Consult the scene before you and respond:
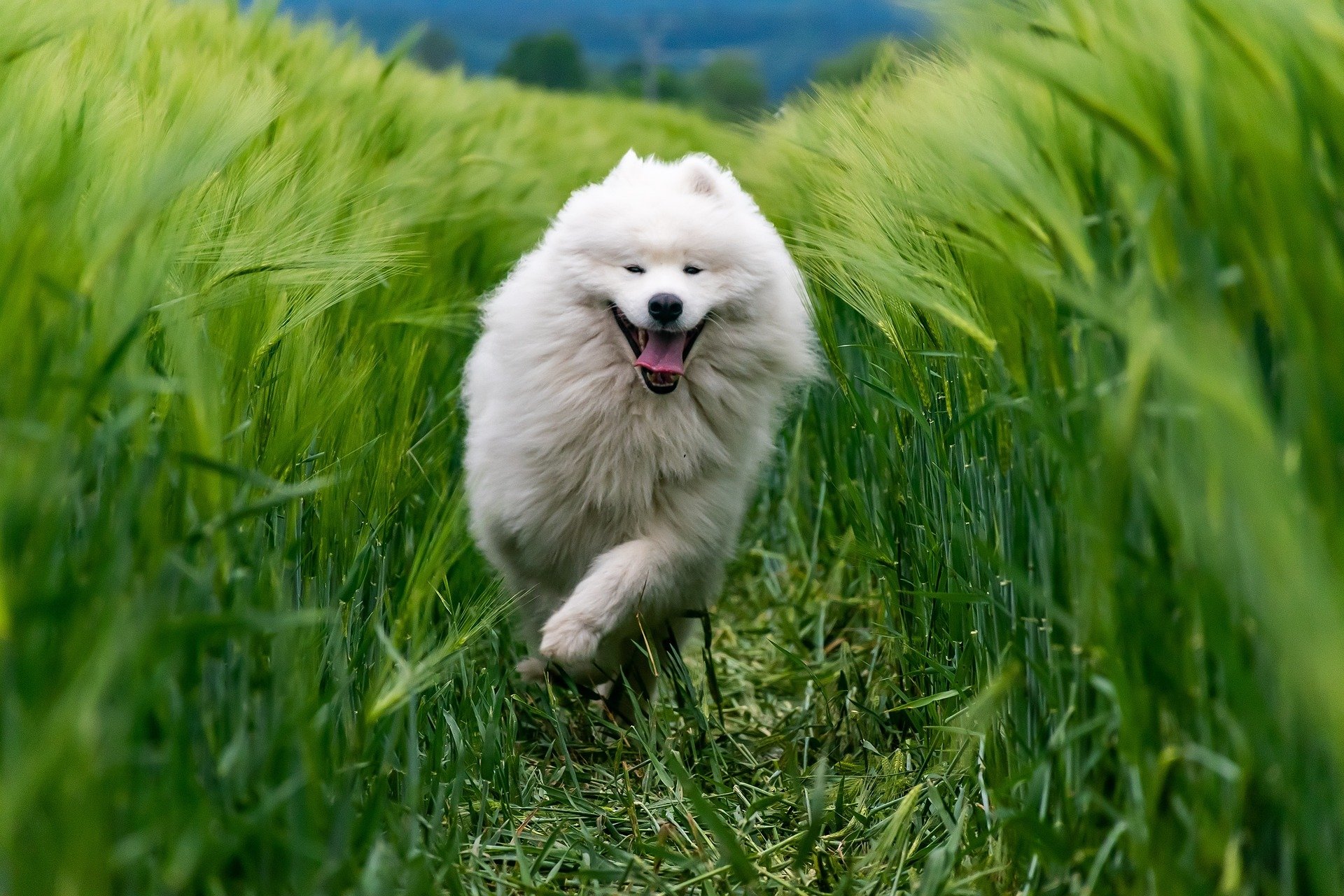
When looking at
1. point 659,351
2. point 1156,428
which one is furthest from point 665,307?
point 1156,428

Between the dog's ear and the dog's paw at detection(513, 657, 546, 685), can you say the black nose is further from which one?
the dog's paw at detection(513, 657, 546, 685)

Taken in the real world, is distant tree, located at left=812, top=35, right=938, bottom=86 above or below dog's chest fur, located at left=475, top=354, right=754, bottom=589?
above

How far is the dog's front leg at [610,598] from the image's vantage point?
124 inches

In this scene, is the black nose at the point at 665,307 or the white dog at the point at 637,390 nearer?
the black nose at the point at 665,307

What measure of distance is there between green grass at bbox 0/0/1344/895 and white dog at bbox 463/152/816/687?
10.9 inches

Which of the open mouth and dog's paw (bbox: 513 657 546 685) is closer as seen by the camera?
the open mouth

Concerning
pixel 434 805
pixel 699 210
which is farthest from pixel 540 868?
pixel 699 210

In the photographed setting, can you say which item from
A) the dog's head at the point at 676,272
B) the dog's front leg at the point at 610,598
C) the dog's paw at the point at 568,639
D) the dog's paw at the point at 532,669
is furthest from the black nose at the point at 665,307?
the dog's paw at the point at 532,669

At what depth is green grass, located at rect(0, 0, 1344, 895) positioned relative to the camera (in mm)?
1645

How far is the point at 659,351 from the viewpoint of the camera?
344cm

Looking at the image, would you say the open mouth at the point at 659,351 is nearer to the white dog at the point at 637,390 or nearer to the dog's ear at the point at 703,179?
the white dog at the point at 637,390

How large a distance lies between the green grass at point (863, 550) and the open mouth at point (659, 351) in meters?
0.43

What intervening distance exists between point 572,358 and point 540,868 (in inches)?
52.5

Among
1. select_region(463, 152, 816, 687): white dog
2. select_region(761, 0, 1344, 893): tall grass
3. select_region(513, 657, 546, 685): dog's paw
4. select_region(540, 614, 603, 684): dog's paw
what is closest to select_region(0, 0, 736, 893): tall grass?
select_region(540, 614, 603, 684): dog's paw
